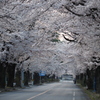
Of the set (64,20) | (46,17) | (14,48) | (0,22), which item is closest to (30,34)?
(14,48)

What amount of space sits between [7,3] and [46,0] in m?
2.41

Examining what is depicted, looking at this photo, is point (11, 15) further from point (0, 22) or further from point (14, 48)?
point (14, 48)

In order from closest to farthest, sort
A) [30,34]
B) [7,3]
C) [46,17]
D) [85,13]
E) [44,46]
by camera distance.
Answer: [7,3]
[85,13]
[46,17]
[30,34]
[44,46]

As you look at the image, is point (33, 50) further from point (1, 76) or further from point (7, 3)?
point (7, 3)

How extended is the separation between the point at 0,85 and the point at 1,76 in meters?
1.26


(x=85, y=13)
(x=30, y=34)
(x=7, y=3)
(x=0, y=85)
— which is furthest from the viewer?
(x=0, y=85)

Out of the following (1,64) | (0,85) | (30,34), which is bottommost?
(0,85)

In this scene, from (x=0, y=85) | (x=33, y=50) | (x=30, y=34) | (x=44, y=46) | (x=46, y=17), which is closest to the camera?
(x=46, y=17)

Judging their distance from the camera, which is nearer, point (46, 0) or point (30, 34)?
point (46, 0)

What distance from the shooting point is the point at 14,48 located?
28609 mm

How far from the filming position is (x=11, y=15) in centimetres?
1309

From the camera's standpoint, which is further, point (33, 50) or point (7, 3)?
point (33, 50)

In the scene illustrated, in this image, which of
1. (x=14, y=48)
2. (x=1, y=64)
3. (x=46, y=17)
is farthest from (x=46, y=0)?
(x=1, y=64)

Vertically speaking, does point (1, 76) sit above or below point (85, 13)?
below
